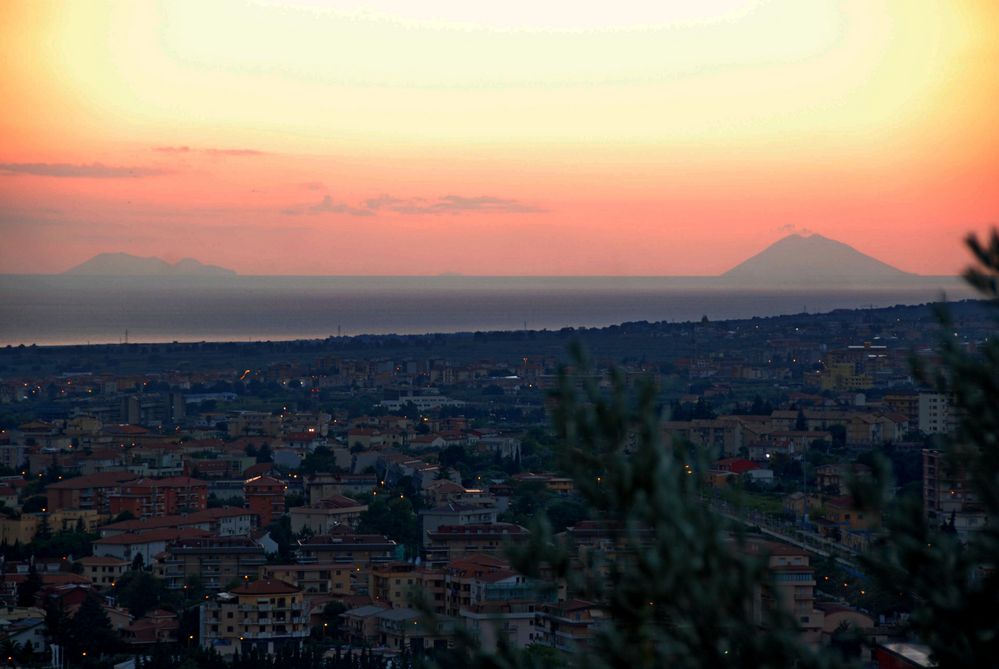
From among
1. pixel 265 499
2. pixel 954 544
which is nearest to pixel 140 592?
pixel 265 499

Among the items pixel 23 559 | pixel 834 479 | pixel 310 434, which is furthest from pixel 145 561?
pixel 310 434

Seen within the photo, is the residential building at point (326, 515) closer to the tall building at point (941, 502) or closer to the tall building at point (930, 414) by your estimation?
the tall building at point (941, 502)

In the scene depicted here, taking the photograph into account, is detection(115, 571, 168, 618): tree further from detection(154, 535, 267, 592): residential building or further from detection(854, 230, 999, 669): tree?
detection(854, 230, 999, 669): tree

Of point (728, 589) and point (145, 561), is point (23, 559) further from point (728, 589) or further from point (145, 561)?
point (728, 589)

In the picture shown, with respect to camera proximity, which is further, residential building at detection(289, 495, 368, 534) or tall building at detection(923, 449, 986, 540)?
residential building at detection(289, 495, 368, 534)

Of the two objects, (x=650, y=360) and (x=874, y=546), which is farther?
(x=650, y=360)

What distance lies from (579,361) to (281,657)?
28.6 ft

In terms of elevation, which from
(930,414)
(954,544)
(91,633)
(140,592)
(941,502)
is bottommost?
(140,592)

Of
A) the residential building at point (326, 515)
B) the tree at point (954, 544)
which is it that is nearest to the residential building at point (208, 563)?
the residential building at point (326, 515)

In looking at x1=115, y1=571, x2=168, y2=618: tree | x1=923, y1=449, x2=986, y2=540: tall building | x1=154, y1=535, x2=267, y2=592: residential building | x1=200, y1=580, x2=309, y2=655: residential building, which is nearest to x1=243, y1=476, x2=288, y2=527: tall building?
x1=154, y1=535, x2=267, y2=592: residential building

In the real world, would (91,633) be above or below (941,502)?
below

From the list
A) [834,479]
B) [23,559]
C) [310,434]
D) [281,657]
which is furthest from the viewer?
[310,434]

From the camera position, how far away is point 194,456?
24.8m

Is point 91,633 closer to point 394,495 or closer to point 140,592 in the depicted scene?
point 140,592
